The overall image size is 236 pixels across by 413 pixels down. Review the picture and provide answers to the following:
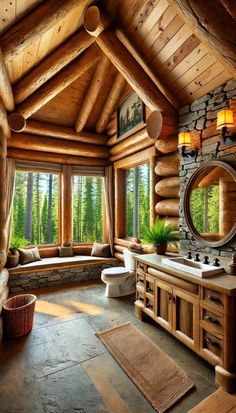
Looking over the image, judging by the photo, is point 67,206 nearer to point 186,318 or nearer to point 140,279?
point 140,279

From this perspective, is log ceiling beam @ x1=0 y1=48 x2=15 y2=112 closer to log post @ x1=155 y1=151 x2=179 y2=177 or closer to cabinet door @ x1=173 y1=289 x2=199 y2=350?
log post @ x1=155 y1=151 x2=179 y2=177

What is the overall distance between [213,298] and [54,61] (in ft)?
12.5

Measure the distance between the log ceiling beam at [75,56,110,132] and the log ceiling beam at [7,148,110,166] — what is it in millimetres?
706

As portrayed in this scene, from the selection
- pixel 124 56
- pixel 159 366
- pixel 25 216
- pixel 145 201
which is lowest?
pixel 159 366

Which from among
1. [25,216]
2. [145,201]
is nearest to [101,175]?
[145,201]

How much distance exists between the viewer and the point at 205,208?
2789mm

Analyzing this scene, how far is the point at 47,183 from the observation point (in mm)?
5109

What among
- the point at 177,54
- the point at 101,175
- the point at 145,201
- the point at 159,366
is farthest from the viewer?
the point at 101,175

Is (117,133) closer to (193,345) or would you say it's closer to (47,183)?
(47,183)

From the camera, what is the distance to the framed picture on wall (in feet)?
13.4

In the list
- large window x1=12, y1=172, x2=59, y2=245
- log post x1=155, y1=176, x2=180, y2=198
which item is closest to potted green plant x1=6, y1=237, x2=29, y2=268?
large window x1=12, y1=172, x2=59, y2=245

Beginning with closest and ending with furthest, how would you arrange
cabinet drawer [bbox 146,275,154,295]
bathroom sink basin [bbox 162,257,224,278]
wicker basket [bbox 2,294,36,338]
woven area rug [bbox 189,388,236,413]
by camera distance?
woven area rug [bbox 189,388,236,413] < bathroom sink basin [bbox 162,257,224,278] < wicker basket [bbox 2,294,36,338] < cabinet drawer [bbox 146,275,154,295]

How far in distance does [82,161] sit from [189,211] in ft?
10.5

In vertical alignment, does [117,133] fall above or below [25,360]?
above
